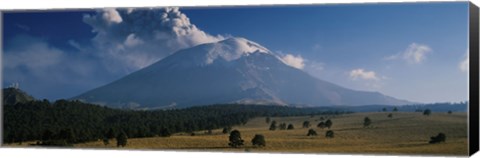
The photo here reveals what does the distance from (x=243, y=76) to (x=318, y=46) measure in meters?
1.64

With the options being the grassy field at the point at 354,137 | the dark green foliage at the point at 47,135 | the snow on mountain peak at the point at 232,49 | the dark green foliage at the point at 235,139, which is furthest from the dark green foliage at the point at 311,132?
the dark green foliage at the point at 47,135

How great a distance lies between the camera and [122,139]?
18500mm

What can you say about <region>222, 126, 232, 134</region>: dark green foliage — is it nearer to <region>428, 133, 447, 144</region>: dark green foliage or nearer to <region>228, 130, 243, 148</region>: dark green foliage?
<region>228, 130, 243, 148</region>: dark green foliage

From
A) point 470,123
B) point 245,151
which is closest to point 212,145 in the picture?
point 245,151

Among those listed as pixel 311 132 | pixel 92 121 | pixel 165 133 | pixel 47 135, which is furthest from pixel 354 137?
pixel 47 135

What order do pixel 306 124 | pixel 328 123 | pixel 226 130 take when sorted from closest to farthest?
pixel 328 123
pixel 306 124
pixel 226 130

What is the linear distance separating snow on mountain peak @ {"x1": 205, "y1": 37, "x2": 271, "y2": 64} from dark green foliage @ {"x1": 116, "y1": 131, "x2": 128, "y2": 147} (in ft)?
7.48

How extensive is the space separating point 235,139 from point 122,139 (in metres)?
2.37

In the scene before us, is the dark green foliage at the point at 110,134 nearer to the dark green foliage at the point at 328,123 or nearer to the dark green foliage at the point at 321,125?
the dark green foliage at the point at 321,125

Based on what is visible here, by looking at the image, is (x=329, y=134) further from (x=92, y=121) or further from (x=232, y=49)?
(x=92, y=121)

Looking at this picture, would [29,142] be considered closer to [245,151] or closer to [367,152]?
[245,151]

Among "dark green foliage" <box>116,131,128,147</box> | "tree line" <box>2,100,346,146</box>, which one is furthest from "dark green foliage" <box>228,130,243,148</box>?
"dark green foliage" <box>116,131,128,147</box>

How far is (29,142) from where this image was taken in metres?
18.8

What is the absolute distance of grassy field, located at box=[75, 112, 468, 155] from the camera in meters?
16.0
